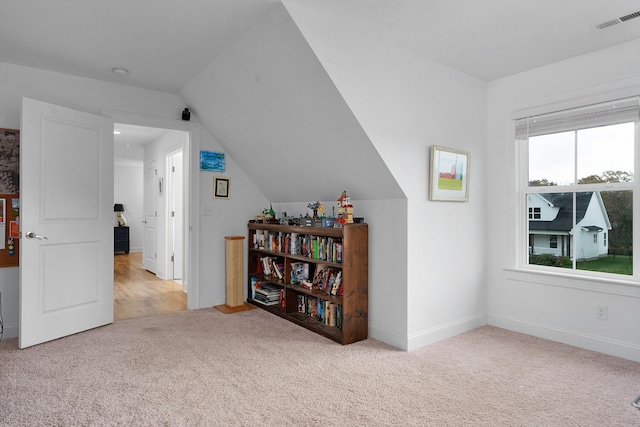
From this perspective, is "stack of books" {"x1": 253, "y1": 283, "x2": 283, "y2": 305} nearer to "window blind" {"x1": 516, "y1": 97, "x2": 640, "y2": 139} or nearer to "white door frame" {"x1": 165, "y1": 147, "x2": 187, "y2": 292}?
"white door frame" {"x1": 165, "y1": 147, "x2": 187, "y2": 292}

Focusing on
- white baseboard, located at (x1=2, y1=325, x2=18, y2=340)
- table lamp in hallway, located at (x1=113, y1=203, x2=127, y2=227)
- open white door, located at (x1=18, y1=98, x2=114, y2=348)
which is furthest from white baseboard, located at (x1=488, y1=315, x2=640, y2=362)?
table lamp in hallway, located at (x1=113, y1=203, x2=127, y2=227)

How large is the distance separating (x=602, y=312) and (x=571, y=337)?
330 millimetres

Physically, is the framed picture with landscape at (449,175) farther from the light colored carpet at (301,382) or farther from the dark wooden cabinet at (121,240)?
the dark wooden cabinet at (121,240)

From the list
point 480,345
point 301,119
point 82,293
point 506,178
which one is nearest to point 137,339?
point 82,293

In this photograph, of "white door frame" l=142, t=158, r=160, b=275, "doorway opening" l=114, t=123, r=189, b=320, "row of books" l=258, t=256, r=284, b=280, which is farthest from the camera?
"white door frame" l=142, t=158, r=160, b=275

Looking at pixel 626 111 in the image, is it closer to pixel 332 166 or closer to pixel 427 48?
pixel 427 48

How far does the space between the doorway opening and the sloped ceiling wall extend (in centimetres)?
123

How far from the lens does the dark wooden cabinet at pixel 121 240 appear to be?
9461 mm

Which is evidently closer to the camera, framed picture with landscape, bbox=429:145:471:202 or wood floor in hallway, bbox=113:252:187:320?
framed picture with landscape, bbox=429:145:471:202

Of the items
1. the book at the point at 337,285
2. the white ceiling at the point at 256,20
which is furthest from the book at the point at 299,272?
the white ceiling at the point at 256,20

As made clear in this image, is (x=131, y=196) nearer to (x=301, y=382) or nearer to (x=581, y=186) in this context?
(x=301, y=382)

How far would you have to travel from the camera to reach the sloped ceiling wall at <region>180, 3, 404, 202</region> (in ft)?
8.86

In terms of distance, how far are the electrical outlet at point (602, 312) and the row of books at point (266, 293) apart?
9.21 feet

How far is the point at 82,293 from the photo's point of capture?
3.50m
